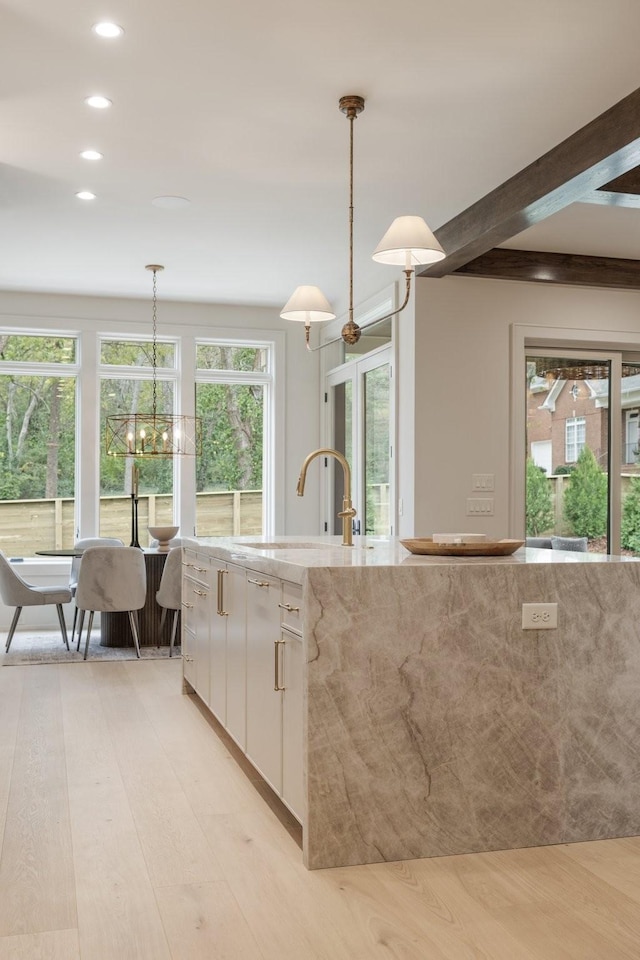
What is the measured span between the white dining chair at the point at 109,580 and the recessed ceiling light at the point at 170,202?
7.46 ft

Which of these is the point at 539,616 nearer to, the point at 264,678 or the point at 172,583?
the point at 264,678

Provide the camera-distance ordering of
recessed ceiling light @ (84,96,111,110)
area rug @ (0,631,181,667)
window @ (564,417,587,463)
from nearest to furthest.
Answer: recessed ceiling light @ (84,96,111,110)
area rug @ (0,631,181,667)
window @ (564,417,587,463)

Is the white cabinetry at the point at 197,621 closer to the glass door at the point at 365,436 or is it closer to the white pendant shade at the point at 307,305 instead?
the white pendant shade at the point at 307,305

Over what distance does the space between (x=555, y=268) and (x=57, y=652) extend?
13.9 ft

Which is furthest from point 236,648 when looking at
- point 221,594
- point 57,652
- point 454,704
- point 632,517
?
point 632,517

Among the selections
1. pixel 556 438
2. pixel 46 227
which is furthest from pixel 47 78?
pixel 556 438

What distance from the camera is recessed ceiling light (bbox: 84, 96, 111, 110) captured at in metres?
3.78

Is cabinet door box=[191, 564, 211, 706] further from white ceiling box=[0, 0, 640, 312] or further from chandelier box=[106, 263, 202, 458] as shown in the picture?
chandelier box=[106, 263, 202, 458]

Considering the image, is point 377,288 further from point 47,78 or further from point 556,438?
point 47,78

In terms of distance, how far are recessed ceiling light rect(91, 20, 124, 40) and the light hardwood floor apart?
272cm

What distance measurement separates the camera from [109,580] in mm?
6203

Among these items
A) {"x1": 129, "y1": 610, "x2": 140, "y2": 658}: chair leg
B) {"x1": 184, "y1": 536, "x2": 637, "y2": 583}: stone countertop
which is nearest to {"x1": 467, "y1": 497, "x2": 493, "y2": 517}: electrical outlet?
{"x1": 184, "y1": 536, "x2": 637, "y2": 583}: stone countertop

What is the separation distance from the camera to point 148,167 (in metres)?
4.58

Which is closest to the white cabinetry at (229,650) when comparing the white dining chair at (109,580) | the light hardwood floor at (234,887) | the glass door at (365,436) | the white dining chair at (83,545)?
the light hardwood floor at (234,887)
